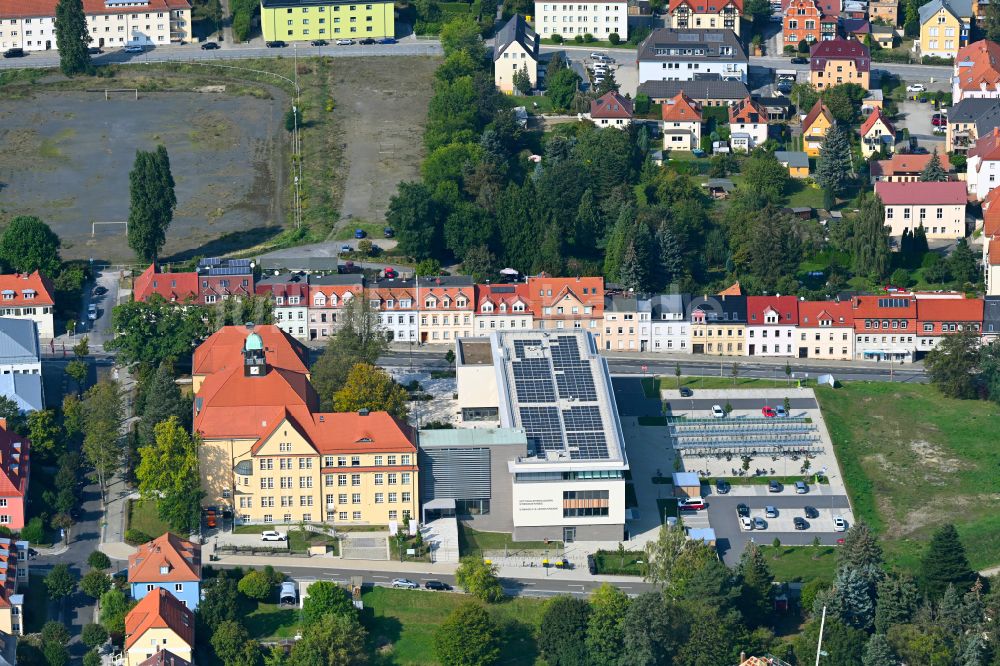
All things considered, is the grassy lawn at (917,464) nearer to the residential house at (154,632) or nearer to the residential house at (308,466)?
the residential house at (308,466)

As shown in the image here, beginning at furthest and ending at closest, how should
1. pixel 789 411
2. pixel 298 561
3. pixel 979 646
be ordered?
pixel 789 411 < pixel 298 561 < pixel 979 646

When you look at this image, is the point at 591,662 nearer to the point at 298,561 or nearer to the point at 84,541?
the point at 298,561

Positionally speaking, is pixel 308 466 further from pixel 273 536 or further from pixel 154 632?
pixel 154 632

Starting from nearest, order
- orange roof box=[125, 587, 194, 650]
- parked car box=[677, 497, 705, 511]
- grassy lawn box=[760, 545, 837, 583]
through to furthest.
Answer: orange roof box=[125, 587, 194, 650]
grassy lawn box=[760, 545, 837, 583]
parked car box=[677, 497, 705, 511]

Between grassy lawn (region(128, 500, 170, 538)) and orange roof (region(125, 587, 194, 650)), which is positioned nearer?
orange roof (region(125, 587, 194, 650))

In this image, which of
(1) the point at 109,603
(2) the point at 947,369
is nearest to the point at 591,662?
(1) the point at 109,603

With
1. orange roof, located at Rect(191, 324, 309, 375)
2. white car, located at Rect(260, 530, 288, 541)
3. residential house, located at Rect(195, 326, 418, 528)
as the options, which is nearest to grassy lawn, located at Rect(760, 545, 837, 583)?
residential house, located at Rect(195, 326, 418, 528)

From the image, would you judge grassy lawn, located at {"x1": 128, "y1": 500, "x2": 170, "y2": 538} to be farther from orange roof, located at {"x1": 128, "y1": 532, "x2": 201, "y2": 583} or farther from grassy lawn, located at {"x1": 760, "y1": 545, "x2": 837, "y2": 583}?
grassy lawn, located at {"x1": 760, "y1": 545, "x2": 837, "y2": 583}
